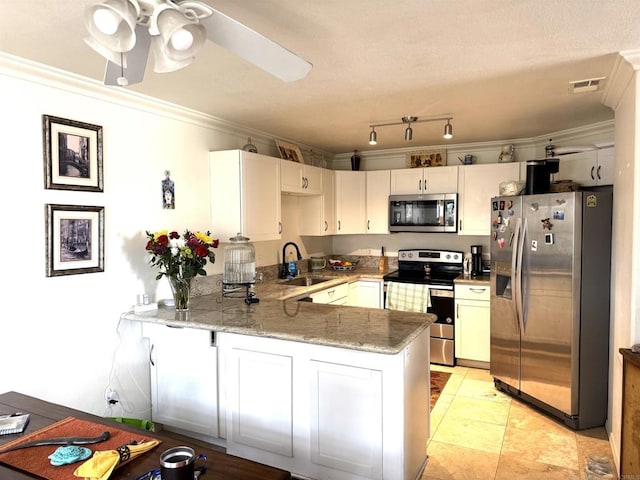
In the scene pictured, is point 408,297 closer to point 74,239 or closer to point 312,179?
point 312,179

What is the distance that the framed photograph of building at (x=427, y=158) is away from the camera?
4.87m

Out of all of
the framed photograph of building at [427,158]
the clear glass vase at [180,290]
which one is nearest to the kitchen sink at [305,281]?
the clear glass vase at [180,290]

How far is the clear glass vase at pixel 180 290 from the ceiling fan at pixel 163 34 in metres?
1.60

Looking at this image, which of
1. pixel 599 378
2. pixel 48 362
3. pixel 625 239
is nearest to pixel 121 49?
pixel 48 362

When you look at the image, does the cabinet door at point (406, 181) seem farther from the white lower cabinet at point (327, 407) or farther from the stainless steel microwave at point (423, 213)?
the white lower cabinet at point (327, 407)

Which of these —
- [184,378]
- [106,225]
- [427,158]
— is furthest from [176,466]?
[427,158]

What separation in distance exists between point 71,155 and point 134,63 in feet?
4.39

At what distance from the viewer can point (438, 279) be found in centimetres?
454

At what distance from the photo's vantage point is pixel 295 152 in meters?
4.44

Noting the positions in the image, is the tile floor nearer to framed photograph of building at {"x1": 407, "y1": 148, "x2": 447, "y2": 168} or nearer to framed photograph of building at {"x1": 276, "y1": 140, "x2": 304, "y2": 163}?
framed photograph of building at {"x1": 407, "y1": 148, "x2": 447, "y2": 168}

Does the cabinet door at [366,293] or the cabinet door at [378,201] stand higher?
the cabinet door at [378,201]

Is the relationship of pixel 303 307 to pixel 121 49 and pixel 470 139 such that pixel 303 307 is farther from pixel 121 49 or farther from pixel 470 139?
pixel 470 139

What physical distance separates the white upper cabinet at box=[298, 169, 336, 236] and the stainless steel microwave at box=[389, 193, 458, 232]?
73cm

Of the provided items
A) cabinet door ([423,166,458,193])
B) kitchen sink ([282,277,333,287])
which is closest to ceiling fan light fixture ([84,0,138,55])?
kitchen sink ([282,277,333,287])
